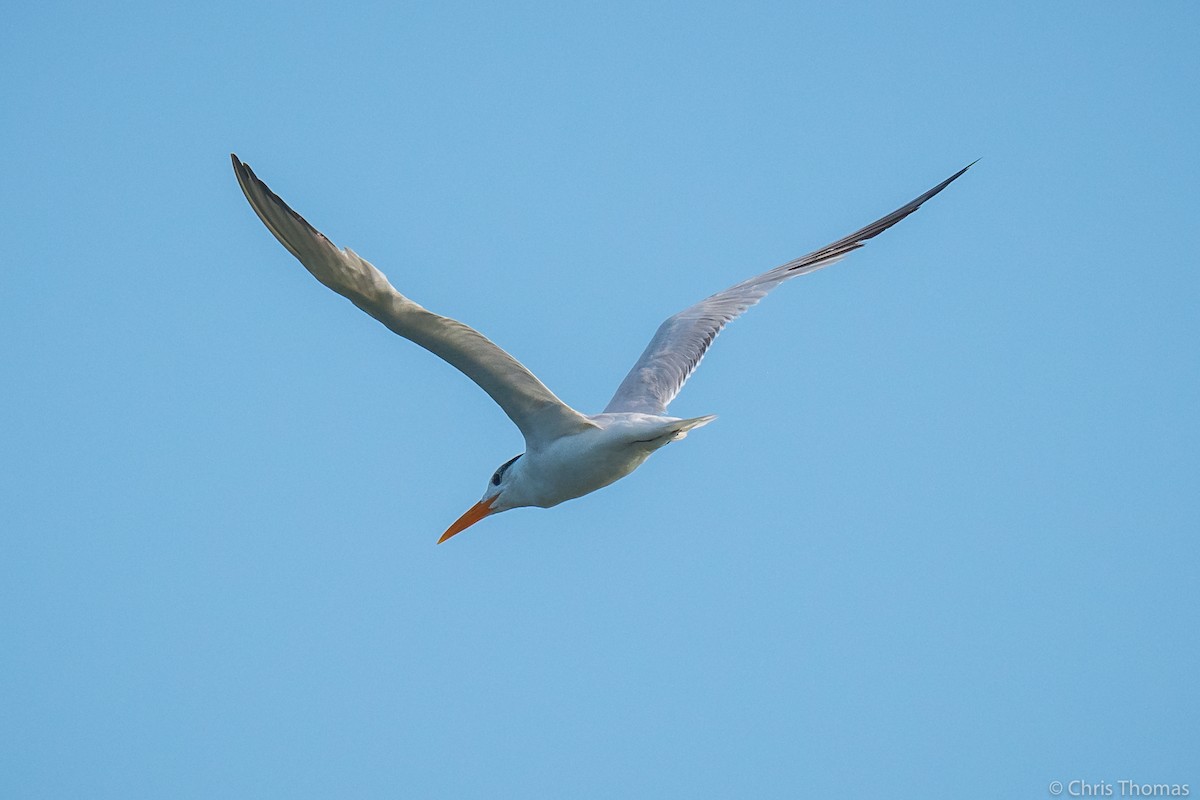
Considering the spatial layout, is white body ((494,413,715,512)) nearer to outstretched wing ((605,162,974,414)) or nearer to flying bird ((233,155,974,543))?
flying bird ((233,155,974,543))

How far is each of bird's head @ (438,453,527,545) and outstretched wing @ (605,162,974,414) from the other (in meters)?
1.12

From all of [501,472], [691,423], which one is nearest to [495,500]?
[501,472]

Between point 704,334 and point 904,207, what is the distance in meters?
2.30

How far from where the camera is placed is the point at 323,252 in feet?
23.9

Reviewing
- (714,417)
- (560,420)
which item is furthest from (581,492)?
(714,417)

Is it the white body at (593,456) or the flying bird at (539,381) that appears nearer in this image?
the flying bird at (539,381)

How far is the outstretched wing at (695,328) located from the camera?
1103 centimetres

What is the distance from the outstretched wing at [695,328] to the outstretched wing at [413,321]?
1643 millimetres

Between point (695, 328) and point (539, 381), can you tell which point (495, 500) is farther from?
point (695, 328)

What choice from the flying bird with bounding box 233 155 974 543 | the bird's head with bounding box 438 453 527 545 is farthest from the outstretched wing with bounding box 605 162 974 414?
the bird's head with bounding box 438 453 527 545

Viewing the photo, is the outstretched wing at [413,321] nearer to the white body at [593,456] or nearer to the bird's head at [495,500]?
the white body at [593,456]

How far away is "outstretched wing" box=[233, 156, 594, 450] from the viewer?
23.7 feet

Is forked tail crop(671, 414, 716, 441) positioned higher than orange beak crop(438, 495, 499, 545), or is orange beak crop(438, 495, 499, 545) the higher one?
forked tail crop(671, 414, 716, 441)

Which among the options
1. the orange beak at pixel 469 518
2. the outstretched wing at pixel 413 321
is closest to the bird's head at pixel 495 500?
the orange beak at pixel 469 518
